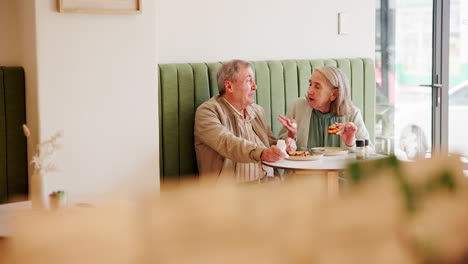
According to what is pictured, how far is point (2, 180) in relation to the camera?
169 inches

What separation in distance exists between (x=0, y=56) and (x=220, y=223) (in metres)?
4.24

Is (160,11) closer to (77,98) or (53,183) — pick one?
(77,98)

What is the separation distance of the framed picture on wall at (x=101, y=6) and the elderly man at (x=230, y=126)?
2.42 ft

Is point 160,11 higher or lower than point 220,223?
higher

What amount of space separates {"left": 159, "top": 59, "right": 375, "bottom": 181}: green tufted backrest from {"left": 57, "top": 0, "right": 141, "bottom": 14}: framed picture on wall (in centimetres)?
50

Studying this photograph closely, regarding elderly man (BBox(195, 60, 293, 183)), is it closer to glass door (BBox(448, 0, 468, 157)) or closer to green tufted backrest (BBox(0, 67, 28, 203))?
green tufted backrest (BBox(0, 67, 28, 203))

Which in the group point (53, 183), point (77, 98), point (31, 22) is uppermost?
point (31, 22)

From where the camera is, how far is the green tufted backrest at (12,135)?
4266 mm

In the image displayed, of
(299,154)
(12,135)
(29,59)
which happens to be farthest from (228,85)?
(12,135)

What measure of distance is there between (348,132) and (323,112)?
36 cm

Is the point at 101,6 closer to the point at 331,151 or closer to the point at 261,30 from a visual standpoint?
the point at 261,30

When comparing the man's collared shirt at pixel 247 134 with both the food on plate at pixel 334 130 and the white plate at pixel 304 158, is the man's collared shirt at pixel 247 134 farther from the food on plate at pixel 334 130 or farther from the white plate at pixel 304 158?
the food on plate at pixel 334 130

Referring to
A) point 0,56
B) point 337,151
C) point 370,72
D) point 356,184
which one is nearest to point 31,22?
point 0,56

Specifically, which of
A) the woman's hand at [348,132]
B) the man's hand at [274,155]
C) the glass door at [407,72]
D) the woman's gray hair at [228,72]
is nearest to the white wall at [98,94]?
the woman's gray hair at [228,72]
